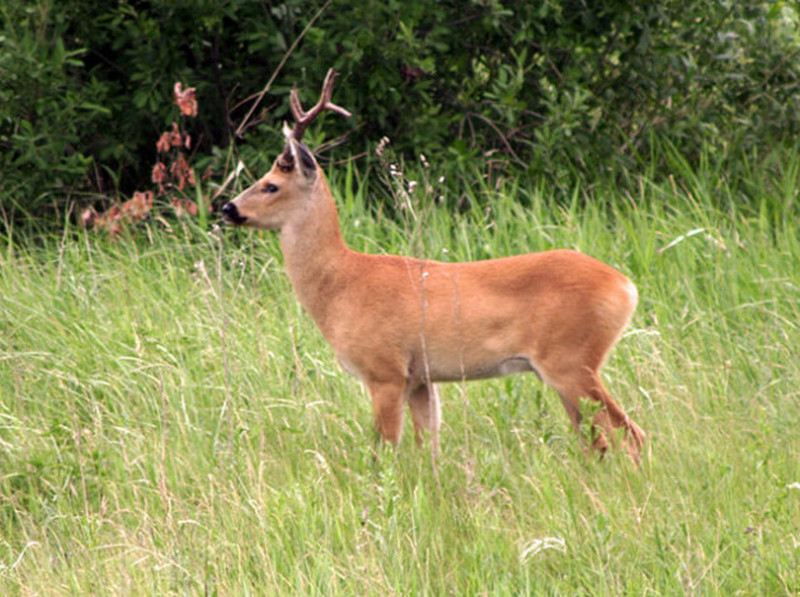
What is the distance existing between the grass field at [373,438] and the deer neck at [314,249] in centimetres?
32

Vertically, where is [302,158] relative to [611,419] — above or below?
above

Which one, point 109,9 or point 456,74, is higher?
point 109,9

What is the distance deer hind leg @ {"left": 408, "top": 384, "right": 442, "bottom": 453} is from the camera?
18.3ft

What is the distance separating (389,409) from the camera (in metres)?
5.40

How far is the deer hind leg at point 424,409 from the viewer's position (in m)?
5.59

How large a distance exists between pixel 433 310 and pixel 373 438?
583 mm

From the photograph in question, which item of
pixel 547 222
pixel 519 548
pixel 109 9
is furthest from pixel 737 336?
pixel 109 9

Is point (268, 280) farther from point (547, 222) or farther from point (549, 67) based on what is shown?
point (549, 67)

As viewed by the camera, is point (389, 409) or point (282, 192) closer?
point (389, 409)

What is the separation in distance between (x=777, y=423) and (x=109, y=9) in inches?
205

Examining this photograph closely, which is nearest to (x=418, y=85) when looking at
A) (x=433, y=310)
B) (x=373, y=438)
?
(x=433, y=310)

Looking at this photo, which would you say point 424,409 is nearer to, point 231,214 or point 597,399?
point 597,399

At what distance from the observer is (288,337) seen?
6391 millimetres

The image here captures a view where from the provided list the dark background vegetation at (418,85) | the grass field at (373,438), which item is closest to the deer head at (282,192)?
the grass field at (373,438)
